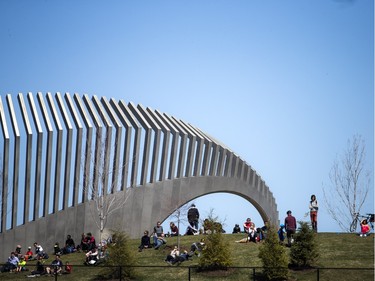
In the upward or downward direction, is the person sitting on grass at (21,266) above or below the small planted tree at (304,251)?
below

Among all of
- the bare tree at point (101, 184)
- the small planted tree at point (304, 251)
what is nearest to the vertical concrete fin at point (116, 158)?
the bare tree at point (101, 184)

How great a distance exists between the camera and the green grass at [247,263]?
26734mm

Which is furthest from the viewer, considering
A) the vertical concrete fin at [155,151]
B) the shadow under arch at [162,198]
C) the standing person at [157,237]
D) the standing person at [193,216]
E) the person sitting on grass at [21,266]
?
the vertical concrete fin at [155,151]

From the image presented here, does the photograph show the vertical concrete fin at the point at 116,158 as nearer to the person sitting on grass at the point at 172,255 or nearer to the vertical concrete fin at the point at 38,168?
the vertical concrete fin at the point at 38,168

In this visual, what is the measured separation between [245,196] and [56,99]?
16035 millimetres

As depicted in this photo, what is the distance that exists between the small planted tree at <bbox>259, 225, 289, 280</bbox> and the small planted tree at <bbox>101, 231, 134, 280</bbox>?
5.18m

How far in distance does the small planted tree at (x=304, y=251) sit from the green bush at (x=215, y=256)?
8.48 feet

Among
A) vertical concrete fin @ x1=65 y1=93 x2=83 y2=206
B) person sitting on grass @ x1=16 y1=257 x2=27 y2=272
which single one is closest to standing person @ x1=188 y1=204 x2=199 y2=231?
vertical concrete fin @ x1=65 y1=93 x2=83 y2=206

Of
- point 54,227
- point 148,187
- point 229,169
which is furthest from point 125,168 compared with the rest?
point 229,169

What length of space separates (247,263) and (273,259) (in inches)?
83.6

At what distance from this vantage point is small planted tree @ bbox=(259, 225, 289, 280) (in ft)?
86.7

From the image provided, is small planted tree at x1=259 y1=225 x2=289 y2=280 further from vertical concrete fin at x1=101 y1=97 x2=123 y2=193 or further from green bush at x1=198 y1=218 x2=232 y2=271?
vertical concrete fin at x1=101 y1=97 x2=123 y2=193

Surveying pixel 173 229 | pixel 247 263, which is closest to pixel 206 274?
pixel 247 263

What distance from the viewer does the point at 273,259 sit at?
26969 millimetres
